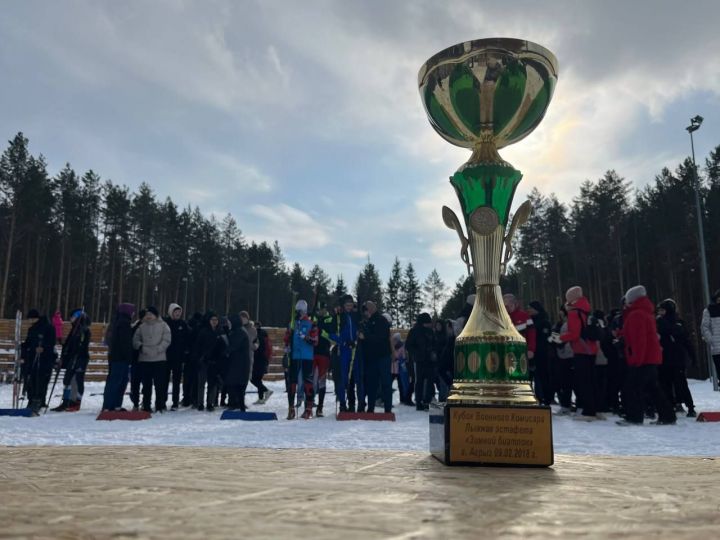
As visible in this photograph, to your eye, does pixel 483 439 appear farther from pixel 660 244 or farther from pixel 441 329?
pixel 660 244

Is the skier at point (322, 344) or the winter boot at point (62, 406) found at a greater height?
the skier at point (322, 344)

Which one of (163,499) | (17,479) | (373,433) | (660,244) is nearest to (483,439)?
(163,499)

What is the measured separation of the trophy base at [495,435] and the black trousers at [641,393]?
5.57 metres

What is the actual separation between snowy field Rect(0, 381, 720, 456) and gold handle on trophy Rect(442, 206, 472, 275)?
226 centimetres

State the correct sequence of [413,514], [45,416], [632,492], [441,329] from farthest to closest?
[441,329] → [45,416] → [632,492] → [413,514]

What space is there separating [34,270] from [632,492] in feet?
155

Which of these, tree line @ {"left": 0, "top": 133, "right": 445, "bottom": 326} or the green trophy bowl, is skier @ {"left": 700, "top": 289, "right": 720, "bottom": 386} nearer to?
the green trophy bowl

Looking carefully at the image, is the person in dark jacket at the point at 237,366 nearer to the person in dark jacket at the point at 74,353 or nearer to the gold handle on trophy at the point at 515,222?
the person in dark jacket at the point at 74,353

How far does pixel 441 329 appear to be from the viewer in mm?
10688

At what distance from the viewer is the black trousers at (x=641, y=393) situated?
22.1ft

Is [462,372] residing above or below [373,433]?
above

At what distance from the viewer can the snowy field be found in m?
5.00

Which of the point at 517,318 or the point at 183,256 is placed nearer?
the point at 517,318

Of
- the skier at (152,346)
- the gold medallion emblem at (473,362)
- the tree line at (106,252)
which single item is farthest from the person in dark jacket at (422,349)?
the tree line at (106,252)
